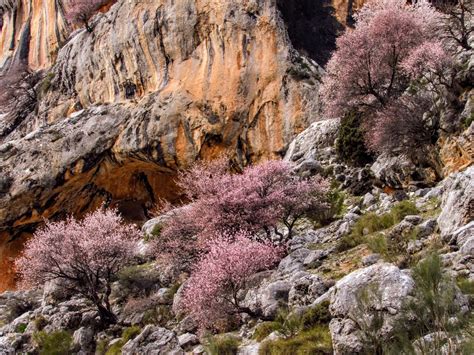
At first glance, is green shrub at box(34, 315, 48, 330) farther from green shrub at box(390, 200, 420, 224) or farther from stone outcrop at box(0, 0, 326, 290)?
green shrub at box(390, 200, 420, 224)

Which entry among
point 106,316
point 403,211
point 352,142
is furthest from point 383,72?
point 106,316

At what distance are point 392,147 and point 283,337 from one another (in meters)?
10.9

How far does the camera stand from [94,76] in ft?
114

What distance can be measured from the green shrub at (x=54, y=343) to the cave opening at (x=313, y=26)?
934 inches

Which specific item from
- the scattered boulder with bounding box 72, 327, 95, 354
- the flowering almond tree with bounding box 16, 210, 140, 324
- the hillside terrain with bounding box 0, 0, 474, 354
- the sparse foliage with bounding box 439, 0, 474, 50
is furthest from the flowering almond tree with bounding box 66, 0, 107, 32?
the scattered boulder with bounding box 72, 327, 95, 354

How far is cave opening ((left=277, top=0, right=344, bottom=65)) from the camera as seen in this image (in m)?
34.6

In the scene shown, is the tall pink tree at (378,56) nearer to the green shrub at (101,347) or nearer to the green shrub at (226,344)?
the green shrub at (226,344)

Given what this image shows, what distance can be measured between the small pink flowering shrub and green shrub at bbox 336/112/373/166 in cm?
308

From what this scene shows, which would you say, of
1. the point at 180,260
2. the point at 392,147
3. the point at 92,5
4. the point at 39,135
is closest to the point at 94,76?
the point at 39,135

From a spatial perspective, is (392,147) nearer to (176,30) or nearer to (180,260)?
(180,260)

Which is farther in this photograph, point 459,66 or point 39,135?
point 39,135

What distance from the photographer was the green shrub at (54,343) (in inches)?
643

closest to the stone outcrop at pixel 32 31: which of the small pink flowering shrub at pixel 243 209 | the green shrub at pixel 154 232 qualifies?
the green shrub at pixel 154 232

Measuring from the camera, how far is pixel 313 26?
37594 mm
